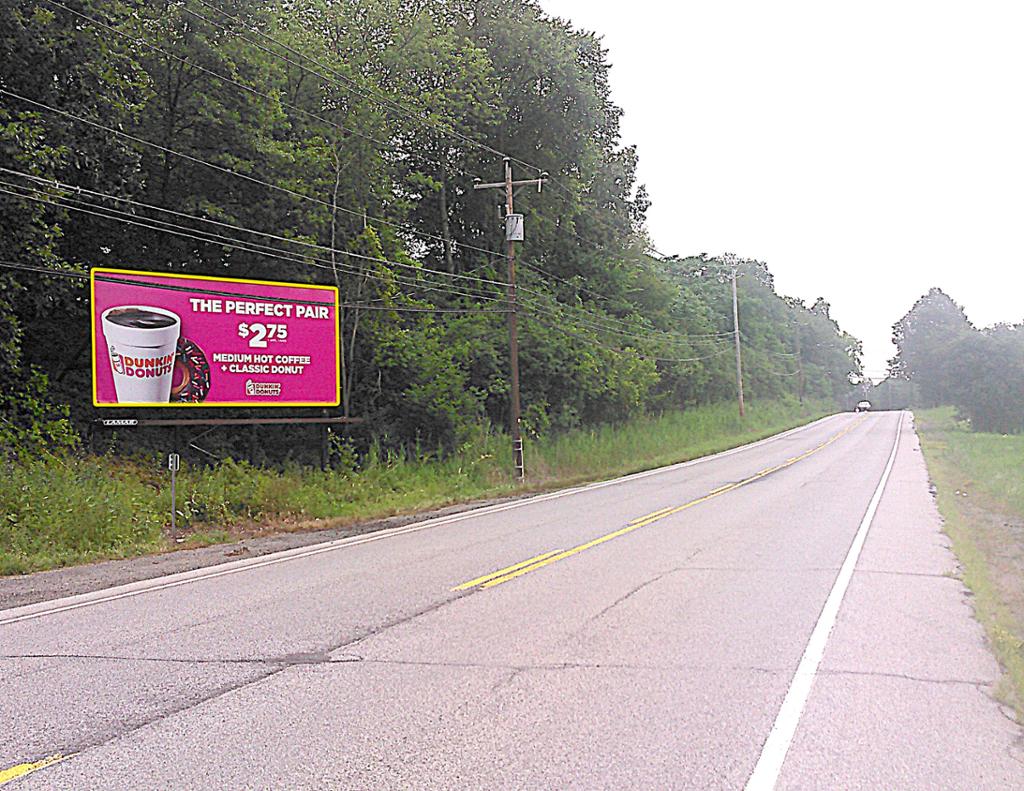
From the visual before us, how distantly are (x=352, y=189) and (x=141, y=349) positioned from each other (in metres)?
11.6

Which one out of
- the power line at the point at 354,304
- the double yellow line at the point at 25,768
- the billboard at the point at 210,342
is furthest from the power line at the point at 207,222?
the double yellow line at the point at 25,768

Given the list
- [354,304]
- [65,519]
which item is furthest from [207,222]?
[65,519]

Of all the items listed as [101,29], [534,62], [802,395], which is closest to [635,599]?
[101,29]

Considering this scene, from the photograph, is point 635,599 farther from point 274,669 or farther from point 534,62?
point 534,62

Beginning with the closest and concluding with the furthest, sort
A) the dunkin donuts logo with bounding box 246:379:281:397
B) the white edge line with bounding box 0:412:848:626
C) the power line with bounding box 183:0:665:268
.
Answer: the white edge line with bounding box 0:412:848:626 < the dunkin donuts logo with bounding box 246:379:281:397 < the power line with bounding box 183:0:665:268

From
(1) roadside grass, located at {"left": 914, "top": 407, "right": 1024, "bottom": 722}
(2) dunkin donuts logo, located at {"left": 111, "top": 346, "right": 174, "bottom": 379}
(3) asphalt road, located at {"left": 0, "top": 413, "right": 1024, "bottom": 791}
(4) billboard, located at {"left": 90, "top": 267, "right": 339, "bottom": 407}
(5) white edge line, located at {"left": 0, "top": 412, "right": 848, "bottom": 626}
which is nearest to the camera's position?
(3) asphalt road, located at {"left": 0, "top": 413, "right": 1024, "bottom": 791}

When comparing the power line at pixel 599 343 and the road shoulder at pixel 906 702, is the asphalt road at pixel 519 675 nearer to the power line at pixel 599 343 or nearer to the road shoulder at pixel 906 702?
the road shoulder at pixel 906 702

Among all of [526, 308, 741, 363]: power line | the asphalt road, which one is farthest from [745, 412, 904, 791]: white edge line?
[526, 308, 741, 363]: power line

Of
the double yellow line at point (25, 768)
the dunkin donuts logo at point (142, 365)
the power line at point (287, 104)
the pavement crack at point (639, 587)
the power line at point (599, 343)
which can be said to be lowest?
the pavement crack at point (639, 587)

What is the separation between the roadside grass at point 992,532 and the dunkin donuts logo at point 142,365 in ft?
50.2

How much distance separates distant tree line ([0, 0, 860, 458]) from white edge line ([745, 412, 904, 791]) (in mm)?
15846

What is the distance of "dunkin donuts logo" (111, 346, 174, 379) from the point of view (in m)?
20.5

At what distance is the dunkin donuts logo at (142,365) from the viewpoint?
808 inches

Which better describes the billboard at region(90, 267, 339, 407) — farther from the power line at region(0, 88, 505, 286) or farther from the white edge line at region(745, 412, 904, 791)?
the white edge line at region(745, 412, 904, 791)
